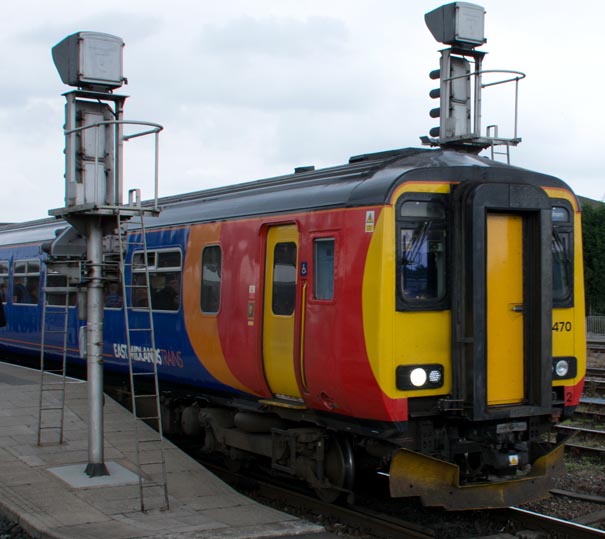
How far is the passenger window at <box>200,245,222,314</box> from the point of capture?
10070 millimetres

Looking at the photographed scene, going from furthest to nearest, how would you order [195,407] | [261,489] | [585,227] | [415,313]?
[585,227], [195,407], [261,489], [415,313]

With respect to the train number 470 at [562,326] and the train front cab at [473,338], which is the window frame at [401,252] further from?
the train number 470 at [562,326]

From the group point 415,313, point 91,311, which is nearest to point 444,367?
point 415,313

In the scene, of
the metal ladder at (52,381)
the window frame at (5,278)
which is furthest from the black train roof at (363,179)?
the window frame at (5,278)

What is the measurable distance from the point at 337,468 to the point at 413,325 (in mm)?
1736

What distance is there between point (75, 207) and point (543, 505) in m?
5.60

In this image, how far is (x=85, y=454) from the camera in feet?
31.0

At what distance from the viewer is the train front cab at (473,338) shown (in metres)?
7.78

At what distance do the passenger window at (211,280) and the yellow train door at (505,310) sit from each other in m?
3.33

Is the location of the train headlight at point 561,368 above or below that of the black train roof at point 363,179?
below

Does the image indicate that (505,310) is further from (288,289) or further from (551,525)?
(288,289)

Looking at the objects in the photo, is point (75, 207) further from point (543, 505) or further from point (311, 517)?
point (543, 505)

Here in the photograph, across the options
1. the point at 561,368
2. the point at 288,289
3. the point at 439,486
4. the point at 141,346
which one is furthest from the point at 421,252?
the point at 141,346

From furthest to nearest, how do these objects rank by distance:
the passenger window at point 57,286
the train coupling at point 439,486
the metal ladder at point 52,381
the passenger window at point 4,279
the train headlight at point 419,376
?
1. the passenger window at point 4,279
2. the passenger window at point 57,286
3. the metal ladder at point 52,381
4. the train coupling at point 439,486
5. the train headlight at point 419,376
